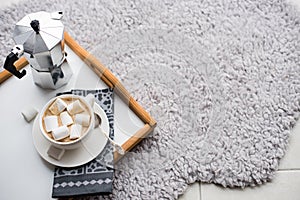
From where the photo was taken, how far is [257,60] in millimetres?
1294

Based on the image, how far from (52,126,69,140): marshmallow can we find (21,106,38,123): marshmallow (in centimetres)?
9

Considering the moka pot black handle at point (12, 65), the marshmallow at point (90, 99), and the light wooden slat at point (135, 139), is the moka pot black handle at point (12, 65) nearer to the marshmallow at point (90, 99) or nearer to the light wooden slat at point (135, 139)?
the marshmallow at point (90, 99)

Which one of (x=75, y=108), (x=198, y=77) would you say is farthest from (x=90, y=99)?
(x=198, y=77)

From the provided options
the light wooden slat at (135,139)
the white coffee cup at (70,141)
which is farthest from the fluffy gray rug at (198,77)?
the white coffee cup at (70,141)

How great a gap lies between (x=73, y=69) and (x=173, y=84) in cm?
29

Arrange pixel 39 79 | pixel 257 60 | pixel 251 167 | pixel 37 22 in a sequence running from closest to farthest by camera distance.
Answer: pixel 37 22
pixel 39 79
pixel 251 167
pixel 257 60

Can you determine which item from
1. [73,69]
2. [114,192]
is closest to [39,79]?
[73,69]

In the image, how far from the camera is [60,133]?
96cm

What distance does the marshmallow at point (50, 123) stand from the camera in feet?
3.17

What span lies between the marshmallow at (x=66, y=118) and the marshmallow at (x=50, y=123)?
0.01 metres

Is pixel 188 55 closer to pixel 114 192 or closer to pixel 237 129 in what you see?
pixel 237 129

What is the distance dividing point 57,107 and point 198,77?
42 cm

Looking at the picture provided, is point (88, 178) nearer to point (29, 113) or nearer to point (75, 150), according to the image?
point (75, 150)

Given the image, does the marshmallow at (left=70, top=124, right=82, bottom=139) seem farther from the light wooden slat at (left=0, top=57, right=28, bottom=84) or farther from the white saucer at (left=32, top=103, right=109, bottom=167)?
the light wooden slat at (left=0, top=57, right=28, bottom=84)
